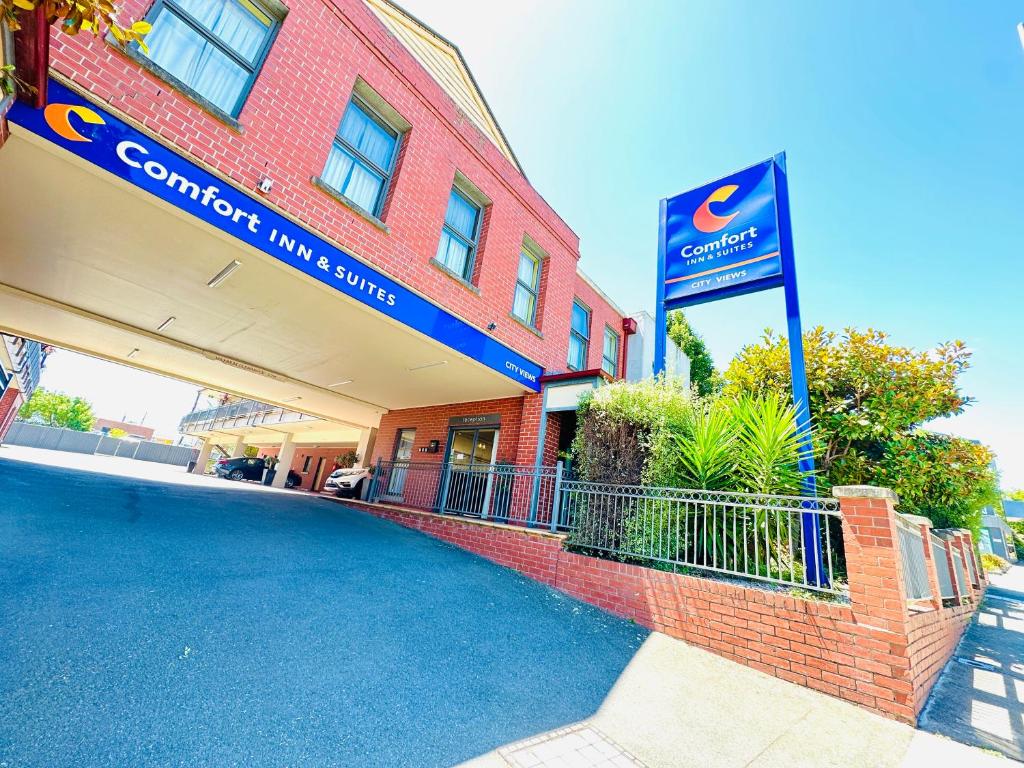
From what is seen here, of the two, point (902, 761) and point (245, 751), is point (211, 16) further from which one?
point (902, 761)

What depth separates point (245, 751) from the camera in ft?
6.75

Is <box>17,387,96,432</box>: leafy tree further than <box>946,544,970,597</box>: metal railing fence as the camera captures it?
Yes

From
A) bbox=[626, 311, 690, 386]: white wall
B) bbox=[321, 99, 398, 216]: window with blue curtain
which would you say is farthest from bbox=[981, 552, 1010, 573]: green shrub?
bbox=[321, 99, 398, 216]: window with blue curtain

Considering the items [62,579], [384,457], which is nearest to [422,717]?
[62,579]

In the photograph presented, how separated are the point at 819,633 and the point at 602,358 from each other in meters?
9.77

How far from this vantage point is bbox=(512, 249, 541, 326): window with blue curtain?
9766mm

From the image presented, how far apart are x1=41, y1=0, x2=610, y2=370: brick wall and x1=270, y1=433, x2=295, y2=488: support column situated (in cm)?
1743

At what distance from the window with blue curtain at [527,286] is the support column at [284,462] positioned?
17082 millimetres

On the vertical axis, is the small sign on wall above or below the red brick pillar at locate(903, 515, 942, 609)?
above

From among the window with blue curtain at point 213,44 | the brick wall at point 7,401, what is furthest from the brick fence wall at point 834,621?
the brick wall at point 7,401

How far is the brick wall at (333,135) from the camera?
4.41m

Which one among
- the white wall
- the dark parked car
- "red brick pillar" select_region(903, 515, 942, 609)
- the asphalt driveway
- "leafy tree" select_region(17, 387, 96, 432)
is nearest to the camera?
the asphalt driveway

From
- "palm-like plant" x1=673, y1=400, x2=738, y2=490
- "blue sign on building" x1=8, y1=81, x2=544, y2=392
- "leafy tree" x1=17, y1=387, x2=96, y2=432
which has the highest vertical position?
"leafy tree" x1=17, y1=387, x2=96, y2=432

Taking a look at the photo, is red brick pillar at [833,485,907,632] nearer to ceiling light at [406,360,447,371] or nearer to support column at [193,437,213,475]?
ceiling light at [406,360,447,371]
